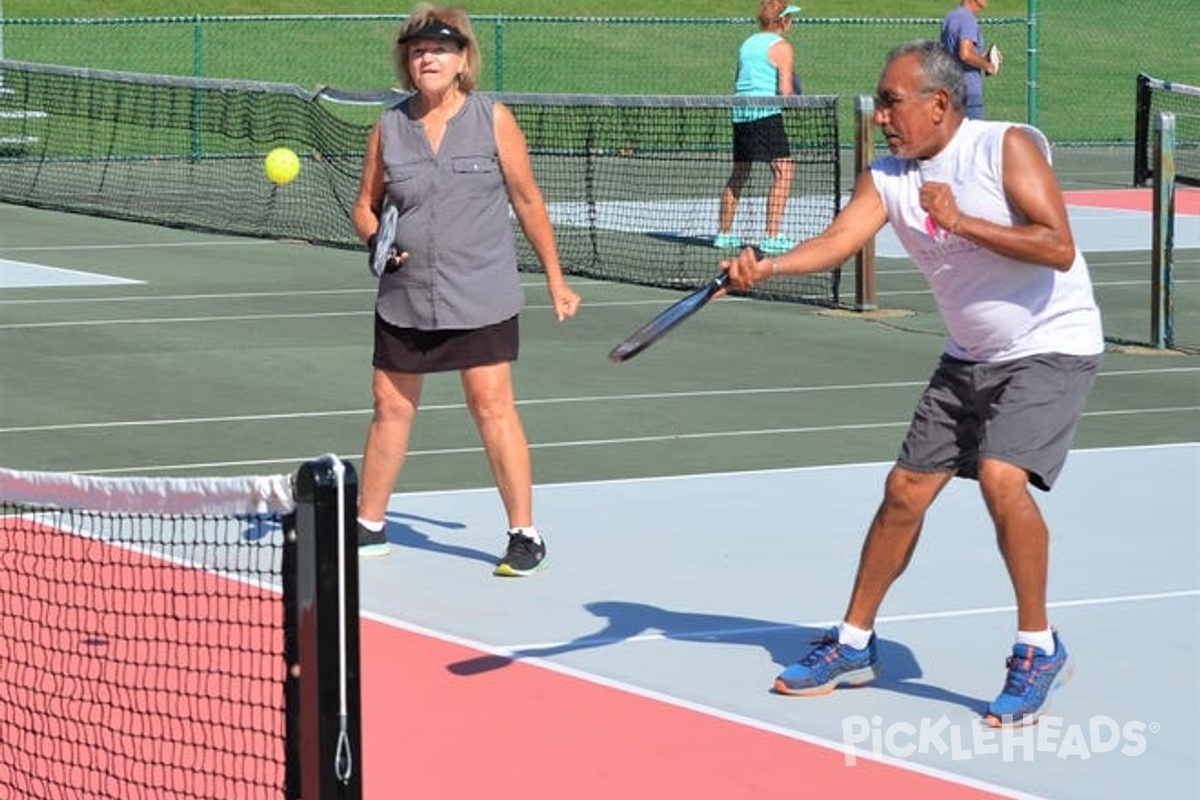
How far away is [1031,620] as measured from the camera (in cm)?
704

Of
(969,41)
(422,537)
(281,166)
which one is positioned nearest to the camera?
(422,537)

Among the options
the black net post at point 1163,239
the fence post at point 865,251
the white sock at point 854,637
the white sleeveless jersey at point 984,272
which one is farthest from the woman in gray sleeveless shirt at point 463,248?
the fence post at point 865,251

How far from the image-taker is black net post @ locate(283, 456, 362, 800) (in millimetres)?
4578

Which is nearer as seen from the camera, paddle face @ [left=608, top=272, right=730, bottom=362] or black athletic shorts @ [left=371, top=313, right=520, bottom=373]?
paddle face @ [left=608, top=272, right=730, bottom=362]

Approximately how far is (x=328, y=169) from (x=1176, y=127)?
7.76 m

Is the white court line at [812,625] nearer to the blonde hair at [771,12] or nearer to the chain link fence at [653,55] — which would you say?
the blonde hair at [771,12]

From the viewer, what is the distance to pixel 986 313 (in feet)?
23.0

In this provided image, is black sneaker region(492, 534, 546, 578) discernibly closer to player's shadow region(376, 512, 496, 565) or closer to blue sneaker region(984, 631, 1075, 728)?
player's shadow region(376, 512, 496, 565)

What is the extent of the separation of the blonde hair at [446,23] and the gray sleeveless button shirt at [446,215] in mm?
84

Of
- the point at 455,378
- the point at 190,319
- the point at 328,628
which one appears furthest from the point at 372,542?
the point at 190,319

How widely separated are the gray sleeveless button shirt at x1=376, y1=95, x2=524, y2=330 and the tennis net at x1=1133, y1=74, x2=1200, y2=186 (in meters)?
6.49

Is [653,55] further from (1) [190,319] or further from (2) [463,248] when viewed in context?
(2) [463,248]

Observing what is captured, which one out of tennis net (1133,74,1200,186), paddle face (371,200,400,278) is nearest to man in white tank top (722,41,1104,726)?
paddle face (371,200,400,278)

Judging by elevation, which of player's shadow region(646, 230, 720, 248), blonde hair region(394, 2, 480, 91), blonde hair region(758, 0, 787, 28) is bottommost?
player's shadow region(646, 230, 720, 248)
